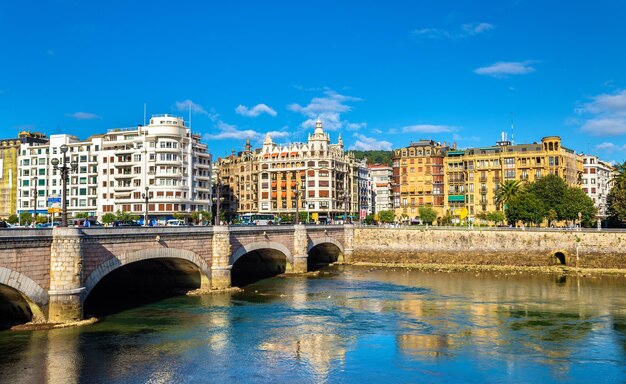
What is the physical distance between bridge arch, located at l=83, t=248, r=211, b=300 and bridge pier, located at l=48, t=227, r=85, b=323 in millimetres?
1659

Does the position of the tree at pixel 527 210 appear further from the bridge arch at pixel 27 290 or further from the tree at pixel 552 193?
the bridge arch at pixel 27 290

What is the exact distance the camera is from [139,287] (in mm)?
70125

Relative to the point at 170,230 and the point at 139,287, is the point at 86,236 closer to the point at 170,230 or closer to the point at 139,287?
the point at 170,230

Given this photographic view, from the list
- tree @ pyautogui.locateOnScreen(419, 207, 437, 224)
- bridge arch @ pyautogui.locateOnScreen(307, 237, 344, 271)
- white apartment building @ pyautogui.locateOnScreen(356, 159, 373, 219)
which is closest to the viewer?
bridge arch @ pyautogui.locateOnScreen(307, 237, 344, 271)

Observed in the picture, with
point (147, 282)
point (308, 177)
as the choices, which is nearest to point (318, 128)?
point (308, 177)

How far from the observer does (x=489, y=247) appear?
330 ft

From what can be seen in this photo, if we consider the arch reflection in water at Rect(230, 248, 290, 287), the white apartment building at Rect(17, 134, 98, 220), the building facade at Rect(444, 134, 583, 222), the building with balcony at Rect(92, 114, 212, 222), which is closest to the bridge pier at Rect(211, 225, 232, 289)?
the arch reflection in water at Rect(230, 248, 290, 287)

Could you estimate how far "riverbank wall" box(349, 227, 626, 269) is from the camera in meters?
92.7

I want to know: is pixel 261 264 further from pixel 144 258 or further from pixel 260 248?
pixel 144 258

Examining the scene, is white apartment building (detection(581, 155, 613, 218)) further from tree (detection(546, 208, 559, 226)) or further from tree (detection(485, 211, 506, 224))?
tree (detection(546, 208, 559, 226))

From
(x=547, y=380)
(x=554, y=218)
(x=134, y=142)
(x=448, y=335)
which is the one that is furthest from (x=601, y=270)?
(x=134, y=142)

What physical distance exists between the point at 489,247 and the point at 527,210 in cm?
1843

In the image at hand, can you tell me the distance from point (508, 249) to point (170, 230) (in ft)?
207

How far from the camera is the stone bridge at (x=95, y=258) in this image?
42.8 metres
